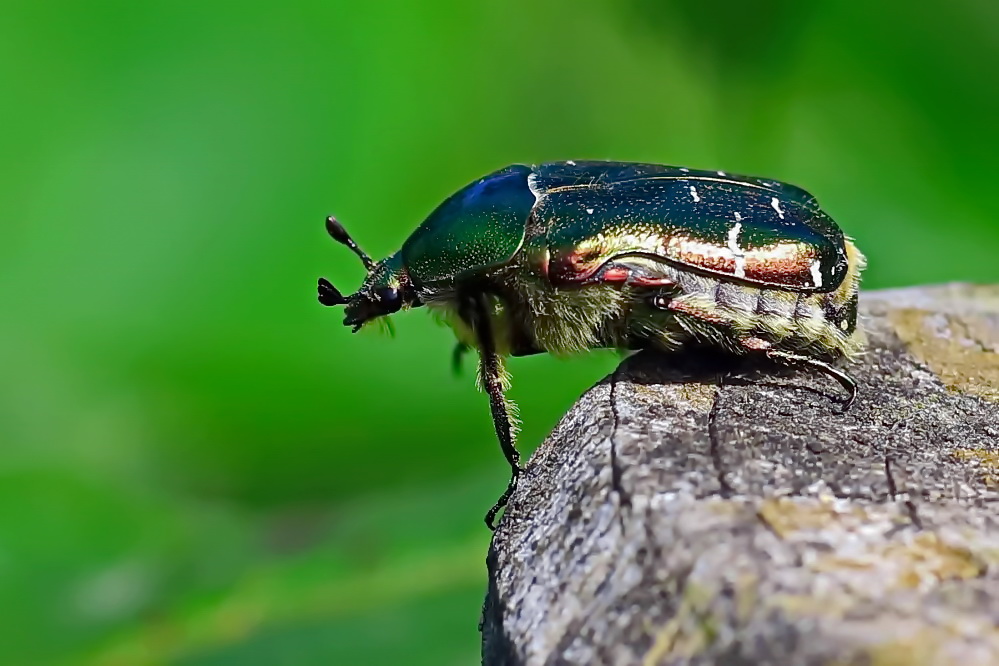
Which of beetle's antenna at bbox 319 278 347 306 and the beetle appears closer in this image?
the beetle

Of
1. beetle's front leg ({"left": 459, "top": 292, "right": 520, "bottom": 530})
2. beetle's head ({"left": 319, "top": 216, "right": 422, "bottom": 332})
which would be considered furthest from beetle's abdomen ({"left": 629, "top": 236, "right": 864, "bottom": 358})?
beetle's head ({"left": 319, "top": 216, "right": 422, "bottom": 332})

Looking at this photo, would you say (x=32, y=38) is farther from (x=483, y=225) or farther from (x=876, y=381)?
(x=876, y=381)

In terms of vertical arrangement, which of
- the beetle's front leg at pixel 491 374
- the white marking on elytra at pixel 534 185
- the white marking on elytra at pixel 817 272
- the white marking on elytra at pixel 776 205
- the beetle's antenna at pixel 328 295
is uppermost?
the white marking on elytra at pixel 534 185

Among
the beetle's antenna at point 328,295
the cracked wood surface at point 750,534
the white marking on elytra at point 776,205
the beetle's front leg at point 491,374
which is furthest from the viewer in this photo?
the beetle's antenna at point 328,295

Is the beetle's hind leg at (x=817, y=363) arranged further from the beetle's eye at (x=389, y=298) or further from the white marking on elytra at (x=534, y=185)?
the beetle's eye at (x=389, y=298)

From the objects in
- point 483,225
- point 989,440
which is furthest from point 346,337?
point 989,440

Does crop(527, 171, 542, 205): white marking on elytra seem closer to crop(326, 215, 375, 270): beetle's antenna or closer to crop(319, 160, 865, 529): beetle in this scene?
crop(319, 160, 865, 529): beetle

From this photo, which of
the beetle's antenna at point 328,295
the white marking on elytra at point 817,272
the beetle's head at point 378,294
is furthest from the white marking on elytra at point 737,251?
the beetle's antenna at point 328,295
